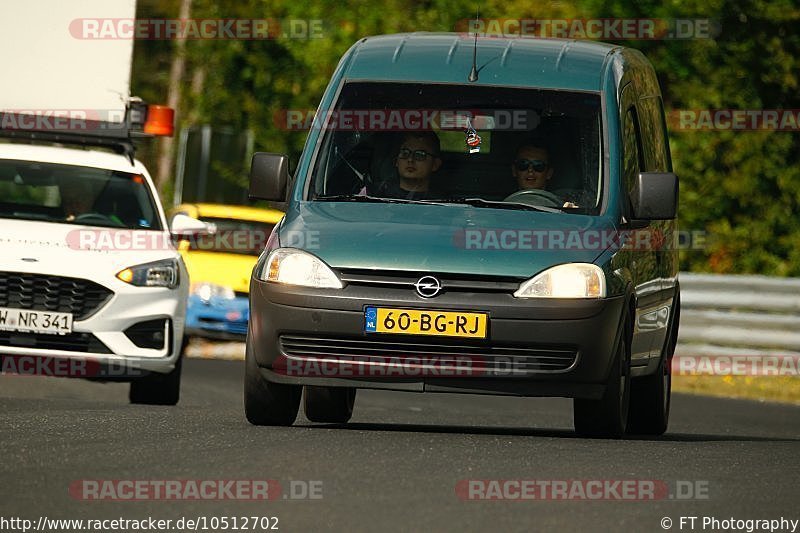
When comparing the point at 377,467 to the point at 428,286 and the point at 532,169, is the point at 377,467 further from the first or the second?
the point at 532,169

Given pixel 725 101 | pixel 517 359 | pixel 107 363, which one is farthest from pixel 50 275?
pixel 725 101

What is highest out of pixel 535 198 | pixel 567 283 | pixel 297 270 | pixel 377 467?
pixel 535 198

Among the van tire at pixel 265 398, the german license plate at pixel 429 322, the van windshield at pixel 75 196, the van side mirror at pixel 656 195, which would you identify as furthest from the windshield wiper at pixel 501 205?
the van windshield at pixel 75 196

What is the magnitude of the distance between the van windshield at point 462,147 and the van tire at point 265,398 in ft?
3.45

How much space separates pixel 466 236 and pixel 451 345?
0.57 metres

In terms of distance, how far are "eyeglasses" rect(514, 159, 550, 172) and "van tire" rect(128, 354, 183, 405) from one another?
4.04 metres

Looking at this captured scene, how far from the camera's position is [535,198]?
10.6m

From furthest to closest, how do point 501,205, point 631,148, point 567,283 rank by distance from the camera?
point 631,148 < point 501,205 < point 567,283

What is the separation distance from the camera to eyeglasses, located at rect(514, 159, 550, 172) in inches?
424

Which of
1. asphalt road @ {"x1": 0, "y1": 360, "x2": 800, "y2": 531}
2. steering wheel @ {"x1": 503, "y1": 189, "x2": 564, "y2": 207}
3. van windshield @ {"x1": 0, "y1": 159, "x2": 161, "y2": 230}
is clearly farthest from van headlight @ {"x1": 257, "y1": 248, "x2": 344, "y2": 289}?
van windshield @ {"x1": 0, "y1": 159, "x2": 161, "y2": 230}

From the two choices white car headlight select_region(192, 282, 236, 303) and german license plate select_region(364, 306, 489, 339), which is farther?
white car headlight select_region(192, 282, 236, 303)

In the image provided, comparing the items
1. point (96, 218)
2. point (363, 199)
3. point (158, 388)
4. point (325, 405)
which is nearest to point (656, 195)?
point (363, 199)

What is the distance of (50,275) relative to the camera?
13.3 m

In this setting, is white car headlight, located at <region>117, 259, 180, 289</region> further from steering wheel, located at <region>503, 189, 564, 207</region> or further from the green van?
steering wheel, located at <region>503, 189, 564, 207</region>
